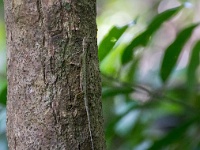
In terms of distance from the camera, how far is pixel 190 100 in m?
2.06

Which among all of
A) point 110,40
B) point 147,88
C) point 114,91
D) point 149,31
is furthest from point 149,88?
point 110,40

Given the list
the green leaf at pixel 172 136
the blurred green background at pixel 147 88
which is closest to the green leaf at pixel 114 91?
the blurred green background at pixel 147 88


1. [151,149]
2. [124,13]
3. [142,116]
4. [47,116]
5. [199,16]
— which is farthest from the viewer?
[124,13]

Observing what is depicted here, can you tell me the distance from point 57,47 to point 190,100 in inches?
51.4

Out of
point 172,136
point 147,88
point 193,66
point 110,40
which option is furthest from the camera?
point 147,88

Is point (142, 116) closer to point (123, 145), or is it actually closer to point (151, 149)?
point (123, 145)

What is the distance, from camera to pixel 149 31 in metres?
1.54

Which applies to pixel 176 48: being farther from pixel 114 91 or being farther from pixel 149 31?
pixel 114 91

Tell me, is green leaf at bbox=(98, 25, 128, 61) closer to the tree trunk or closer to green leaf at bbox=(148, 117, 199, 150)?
the tree trunk

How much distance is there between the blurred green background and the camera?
1.54 metres

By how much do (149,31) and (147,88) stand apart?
0.68 metres

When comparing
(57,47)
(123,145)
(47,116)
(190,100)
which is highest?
(57,47)

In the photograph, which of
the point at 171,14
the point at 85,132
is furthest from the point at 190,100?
the point at 85,132

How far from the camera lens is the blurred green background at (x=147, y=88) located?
154cm
